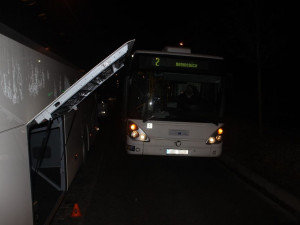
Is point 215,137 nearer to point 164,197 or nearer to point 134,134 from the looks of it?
point 134,134

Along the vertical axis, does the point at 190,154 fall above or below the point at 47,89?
below

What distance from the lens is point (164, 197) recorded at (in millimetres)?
5898

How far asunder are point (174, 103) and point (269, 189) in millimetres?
2987

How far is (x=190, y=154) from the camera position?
303 inches

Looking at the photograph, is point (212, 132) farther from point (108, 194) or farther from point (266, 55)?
point (266, 55)

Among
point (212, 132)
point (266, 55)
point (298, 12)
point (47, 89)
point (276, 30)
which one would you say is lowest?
point (212, 132)

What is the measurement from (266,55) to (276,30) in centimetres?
86

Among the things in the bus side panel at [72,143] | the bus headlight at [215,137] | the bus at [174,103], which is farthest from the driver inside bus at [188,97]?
the bus side panel at [72,143]

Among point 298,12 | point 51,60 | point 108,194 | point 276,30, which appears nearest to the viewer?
point 51,60

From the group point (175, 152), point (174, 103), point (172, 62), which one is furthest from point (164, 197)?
point (172, 62)

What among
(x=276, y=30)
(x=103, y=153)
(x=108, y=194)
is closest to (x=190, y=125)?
(x=108, y=194)

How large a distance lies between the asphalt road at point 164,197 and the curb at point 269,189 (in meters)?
0.21

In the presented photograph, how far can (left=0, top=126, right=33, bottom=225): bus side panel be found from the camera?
8.36 ft

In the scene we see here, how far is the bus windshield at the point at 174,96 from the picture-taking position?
290 inches
